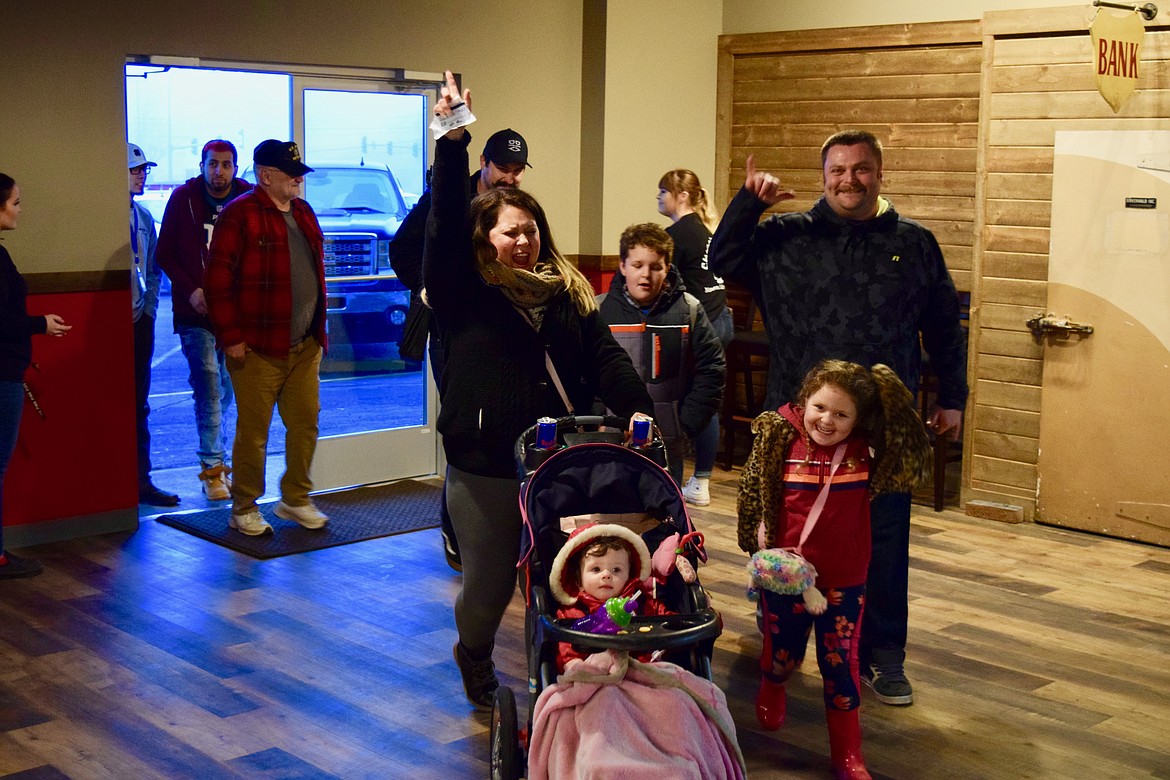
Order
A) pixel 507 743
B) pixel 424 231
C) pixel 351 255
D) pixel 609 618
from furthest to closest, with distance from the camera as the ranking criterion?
pixel 351 255 < pixel 424 231 < pixel 507 743 < pixel 609 618

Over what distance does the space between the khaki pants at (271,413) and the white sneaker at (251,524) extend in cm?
3

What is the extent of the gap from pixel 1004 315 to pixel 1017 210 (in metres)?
0.50

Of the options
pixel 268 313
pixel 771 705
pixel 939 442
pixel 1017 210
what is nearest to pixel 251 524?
pixel 268 313

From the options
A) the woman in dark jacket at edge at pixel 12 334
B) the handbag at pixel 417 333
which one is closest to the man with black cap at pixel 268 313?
the woman in dark jacket at edge at pixel 12 334

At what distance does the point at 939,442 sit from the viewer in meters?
6.36

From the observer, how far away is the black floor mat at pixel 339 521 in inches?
223

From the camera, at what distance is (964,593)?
16.9 feet

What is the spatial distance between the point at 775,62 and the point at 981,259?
1783mm

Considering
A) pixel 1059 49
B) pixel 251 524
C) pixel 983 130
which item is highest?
pixel 1059 49

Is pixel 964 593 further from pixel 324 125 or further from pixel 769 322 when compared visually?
pixel 324 125

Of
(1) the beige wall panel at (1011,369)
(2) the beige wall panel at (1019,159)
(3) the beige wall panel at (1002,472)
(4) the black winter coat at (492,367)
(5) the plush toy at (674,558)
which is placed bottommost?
(3) the beige wall panel at (1002,472)

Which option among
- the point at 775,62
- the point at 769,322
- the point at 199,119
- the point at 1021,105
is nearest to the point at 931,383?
the point at 1021,105

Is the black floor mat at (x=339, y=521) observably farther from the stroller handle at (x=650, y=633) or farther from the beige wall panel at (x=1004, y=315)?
the stroller handle at (x=650, y=633)

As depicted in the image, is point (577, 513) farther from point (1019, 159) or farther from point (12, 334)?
point (1019, 159)
